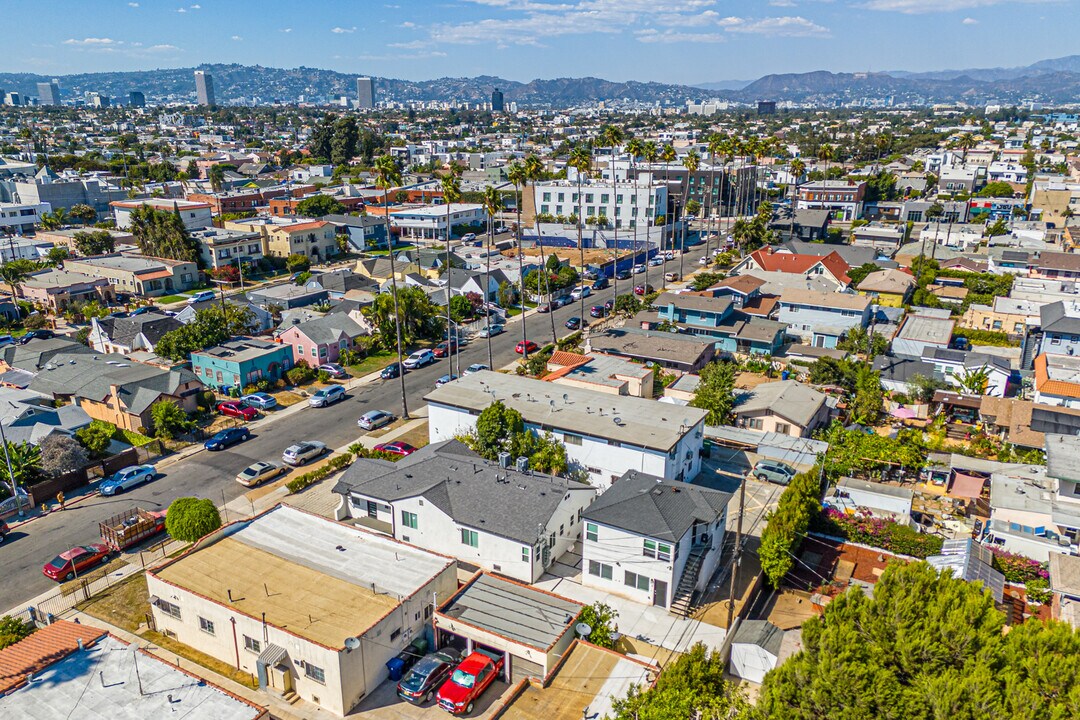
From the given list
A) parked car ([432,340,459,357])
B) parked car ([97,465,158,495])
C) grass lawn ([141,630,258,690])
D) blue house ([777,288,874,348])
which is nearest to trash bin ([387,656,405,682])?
grass lawn ([141,630,258,690])

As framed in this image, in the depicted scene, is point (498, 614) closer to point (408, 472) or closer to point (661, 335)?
point (408, 472)

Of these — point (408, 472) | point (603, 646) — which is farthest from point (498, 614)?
point (408, 472)

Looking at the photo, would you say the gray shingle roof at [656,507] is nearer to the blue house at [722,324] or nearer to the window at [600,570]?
the window at [600,570]

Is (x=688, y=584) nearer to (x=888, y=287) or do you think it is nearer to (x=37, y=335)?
(x=888, y=287)

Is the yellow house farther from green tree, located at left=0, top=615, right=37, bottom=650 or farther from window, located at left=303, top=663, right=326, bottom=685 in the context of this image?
green tree, located at left=0, top=615, right=37, bottom=650

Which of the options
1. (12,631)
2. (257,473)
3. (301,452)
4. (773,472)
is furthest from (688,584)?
(12,631)

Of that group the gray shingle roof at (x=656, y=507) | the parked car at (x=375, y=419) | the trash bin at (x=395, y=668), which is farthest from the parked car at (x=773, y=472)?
the parked car at (x=375, y=419)
